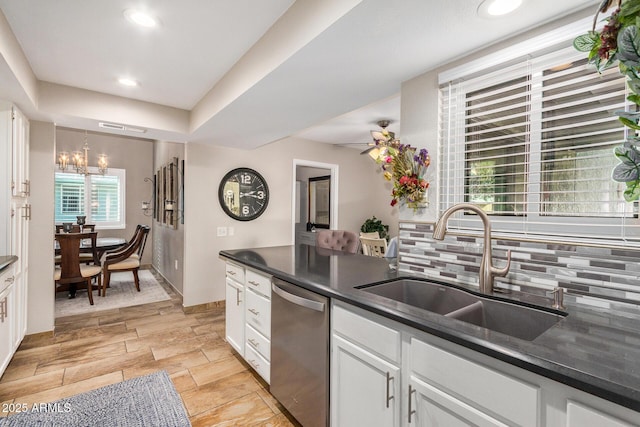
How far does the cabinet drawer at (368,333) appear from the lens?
122 centimetres

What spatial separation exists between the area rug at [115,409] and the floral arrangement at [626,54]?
240 centimetres

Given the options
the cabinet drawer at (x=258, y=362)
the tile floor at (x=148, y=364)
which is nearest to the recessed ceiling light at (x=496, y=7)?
the cabinet drawer at (x=258, y=362)

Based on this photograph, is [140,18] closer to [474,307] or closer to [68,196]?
[474,307]

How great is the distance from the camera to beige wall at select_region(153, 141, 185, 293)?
4264 mm

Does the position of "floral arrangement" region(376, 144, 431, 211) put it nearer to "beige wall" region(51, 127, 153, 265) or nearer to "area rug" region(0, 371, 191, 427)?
"area rug" region(0, 371, 191, 427)

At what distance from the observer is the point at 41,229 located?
9.79 ft

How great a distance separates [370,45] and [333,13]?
267 millimetres

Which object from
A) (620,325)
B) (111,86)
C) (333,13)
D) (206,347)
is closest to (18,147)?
(111,86)

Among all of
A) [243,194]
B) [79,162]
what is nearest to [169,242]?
[243,194]

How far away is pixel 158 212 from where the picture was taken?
5.88 m

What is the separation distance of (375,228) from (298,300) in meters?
4.25

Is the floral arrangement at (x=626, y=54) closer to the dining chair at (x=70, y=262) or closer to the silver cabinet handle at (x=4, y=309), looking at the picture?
the silver cabinet handle at (x=4, y=309)

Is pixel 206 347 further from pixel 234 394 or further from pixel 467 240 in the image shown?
pixel 467 240

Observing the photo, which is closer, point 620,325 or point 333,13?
point 620,325
